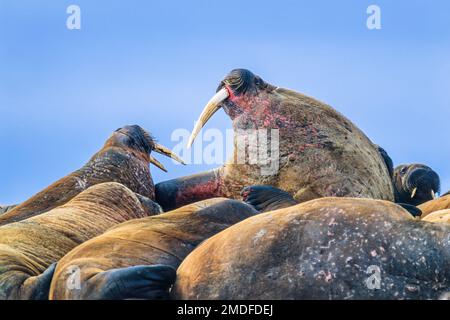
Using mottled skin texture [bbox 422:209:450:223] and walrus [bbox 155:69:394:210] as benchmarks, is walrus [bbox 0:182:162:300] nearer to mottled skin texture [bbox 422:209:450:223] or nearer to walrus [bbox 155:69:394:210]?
walrus [bbox 155:69:394:210]

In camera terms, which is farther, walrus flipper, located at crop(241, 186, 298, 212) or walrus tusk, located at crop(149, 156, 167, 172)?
walrus tusk, located at crop(149, 156, 167, 172)

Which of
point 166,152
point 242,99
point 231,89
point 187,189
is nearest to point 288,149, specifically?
point 242,99

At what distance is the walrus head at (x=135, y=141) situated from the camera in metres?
16.0

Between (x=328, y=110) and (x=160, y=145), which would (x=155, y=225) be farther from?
(x=160, y=145)

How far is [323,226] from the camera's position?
26.1ft

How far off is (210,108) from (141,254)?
6.21 metres

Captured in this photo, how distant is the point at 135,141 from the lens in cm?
1633

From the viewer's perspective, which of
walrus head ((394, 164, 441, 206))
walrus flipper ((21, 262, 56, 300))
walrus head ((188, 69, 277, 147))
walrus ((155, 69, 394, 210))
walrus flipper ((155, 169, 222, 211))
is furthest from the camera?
walrus head ((394, 164, 441, 206))

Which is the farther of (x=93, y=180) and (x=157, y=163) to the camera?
(x=157, y=163)

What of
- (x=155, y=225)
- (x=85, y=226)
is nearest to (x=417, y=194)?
(x=85, y=226)

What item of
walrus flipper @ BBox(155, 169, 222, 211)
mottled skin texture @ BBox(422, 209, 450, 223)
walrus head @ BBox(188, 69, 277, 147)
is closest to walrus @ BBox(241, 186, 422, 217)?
mottled skin texture @ BBox(422, 209, 450, 223)

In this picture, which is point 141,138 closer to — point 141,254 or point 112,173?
point 112,173

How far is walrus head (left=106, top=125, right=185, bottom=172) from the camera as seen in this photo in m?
16.0

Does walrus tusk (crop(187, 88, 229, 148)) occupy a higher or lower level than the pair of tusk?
higher
